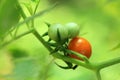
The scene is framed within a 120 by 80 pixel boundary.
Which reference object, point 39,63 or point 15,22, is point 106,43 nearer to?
point 39,63

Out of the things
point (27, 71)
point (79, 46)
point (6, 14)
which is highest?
point (6, 14)

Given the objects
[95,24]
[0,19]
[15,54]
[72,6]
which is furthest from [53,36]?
[72,6]

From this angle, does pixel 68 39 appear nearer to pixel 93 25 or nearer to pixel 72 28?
pixel 72 28

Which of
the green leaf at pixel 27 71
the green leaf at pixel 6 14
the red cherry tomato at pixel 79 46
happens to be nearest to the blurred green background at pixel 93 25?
the green leaf at pixel 27 71

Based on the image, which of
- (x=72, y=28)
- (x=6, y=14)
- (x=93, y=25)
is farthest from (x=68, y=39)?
(x=93, y=25)

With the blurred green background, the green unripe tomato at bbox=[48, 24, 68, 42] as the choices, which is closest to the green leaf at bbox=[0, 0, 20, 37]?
the green unripe tomato at bbox=[48, 24, 68, 42]

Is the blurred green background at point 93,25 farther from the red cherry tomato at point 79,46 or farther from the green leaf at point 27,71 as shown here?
the red cherry tomato at point 79,46

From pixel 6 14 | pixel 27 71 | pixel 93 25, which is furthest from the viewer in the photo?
pixel 93 25

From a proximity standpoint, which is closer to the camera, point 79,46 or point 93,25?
point 79,46
